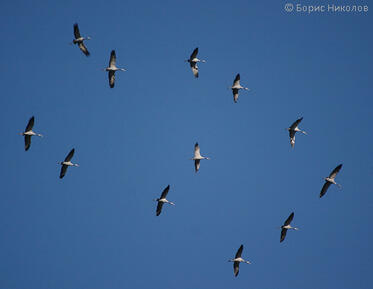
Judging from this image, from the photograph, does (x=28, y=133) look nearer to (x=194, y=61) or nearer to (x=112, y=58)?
(x=112, y=58)

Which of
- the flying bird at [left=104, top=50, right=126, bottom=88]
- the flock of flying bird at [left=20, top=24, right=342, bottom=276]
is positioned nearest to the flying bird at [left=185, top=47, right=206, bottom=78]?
the flock of flying bird at [left=20, top=24, right=342, bottom=276]

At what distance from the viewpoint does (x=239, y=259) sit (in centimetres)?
7050

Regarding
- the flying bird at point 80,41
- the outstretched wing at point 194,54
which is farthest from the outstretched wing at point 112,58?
the outstretched wing at point 194,54

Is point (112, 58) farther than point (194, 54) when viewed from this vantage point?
No

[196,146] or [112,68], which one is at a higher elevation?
[112,68]

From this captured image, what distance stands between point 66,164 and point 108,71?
30.2ft

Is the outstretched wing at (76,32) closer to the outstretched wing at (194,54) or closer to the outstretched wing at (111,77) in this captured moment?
the outstretched wing at (111,77)

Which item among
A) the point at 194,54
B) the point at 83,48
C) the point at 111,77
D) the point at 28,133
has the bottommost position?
the point at 28,133

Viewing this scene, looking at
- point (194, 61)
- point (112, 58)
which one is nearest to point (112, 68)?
point (112, 58)

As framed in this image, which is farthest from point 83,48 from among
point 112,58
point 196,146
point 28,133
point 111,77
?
point 196,146

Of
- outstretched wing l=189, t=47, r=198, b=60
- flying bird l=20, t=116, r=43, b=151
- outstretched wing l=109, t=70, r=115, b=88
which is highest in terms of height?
outstretched wing l=189, t=47, r=198, b=60

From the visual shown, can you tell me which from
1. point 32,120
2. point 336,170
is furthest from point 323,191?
point 32,120

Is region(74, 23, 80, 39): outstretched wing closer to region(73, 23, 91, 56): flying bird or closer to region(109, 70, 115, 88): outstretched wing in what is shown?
region(73, 23, 91, 56): flying bird

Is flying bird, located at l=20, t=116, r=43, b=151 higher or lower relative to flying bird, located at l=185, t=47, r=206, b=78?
lower
